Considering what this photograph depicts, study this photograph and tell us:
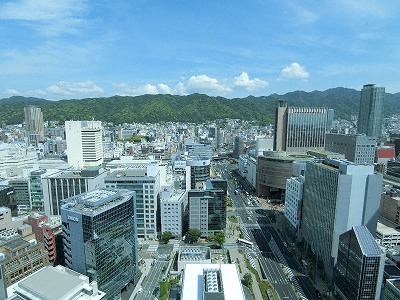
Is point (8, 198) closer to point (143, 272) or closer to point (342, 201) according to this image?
point (143, 272)

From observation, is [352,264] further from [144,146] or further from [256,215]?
[144,146]

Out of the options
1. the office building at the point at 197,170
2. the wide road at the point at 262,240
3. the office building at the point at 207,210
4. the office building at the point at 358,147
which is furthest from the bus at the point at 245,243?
the office building at the point at 358,147

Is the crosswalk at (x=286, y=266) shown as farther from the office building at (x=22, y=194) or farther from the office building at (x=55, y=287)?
the office building at (x=22, y=194)

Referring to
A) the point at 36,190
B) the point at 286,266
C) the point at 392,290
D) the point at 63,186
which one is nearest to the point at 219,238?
the point at 286,266

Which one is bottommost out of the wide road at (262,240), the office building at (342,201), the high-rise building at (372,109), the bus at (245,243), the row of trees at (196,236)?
Answer: the wide road at (262,240)

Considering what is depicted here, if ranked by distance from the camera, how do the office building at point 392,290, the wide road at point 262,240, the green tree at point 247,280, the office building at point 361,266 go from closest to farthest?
the office building at point 392,290
the office building at point 361,266
the green tree at point 247,280
the wide road at point 262,240

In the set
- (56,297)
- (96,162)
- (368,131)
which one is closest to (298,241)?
(56,297)

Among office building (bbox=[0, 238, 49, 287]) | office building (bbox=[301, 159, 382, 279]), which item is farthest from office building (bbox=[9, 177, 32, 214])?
office building (bbox=[301, 159, 382, 279])
